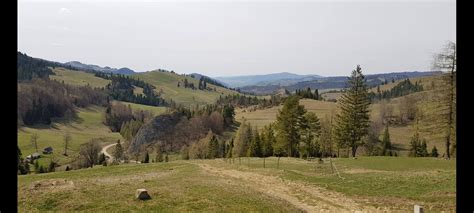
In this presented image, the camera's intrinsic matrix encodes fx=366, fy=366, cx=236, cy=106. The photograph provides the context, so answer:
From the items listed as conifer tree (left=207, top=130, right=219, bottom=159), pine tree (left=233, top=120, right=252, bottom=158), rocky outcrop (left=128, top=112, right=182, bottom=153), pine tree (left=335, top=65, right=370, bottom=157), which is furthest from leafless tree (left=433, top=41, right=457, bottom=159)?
rocky outcrop (left=128, top=112, right=182, bottom=153)

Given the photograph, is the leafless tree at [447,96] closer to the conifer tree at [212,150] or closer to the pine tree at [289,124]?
the pine tree at [289,124]

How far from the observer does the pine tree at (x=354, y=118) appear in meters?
74.9

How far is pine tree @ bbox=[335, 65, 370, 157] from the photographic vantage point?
246 feet

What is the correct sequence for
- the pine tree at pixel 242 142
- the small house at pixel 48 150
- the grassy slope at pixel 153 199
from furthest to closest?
the small house at pixel 48 150, the pine tree at pixel 242 142, the grassy slope at pixel 153 199

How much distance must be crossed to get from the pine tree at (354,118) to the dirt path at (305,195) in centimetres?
3929

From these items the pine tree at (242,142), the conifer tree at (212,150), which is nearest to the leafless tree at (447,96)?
the pine tree at (242,142)

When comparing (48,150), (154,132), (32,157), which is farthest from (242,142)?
(48,150)

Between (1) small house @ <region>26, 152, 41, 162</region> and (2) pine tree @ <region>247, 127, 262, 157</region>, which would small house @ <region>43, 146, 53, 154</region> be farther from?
(2) pine tree @ <region>247, 127, 262, 157</region>

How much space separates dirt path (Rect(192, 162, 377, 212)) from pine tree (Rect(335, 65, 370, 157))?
39286mm

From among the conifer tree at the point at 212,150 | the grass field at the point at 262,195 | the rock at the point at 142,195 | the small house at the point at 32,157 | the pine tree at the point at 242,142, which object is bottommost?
the small house at the point at 32,157

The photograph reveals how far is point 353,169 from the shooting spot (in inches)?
1898

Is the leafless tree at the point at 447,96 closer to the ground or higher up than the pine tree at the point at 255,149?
higher up

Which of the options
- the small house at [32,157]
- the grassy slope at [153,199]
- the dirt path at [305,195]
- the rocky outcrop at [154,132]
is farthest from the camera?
the rocky outcrop at [154,132]
